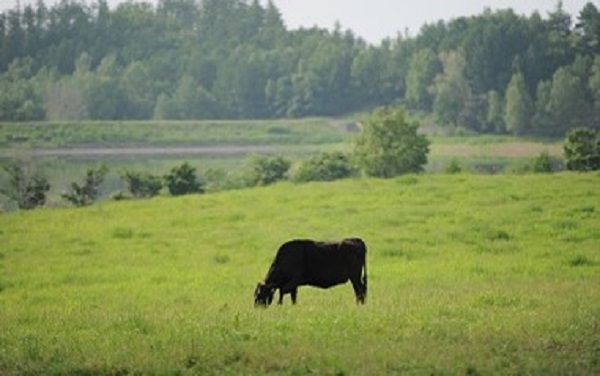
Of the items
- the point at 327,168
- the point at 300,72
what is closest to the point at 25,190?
the point at 327,168

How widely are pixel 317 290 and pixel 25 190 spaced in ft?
124

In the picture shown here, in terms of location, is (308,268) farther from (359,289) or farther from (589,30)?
(589,30)

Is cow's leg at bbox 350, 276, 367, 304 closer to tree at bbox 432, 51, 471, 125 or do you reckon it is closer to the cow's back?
the cow's back

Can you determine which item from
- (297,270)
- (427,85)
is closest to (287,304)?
(297,270)

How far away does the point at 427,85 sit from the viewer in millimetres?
138625

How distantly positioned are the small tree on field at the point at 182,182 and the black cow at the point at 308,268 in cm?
3662

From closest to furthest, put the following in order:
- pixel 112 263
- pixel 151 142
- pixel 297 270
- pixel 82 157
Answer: pixel 297 270 → pixel 112 263 → pixel 82 157 → pixel 151 142

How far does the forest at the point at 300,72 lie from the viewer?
122 metres

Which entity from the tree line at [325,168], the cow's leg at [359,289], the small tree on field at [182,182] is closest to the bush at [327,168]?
the tree line at [325,168]

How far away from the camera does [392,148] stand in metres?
63.2

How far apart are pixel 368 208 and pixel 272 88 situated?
388 feet

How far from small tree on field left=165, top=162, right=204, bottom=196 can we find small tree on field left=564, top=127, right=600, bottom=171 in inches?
826

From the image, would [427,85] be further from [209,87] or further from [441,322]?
[441,322]

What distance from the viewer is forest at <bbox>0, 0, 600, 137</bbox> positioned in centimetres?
12181
